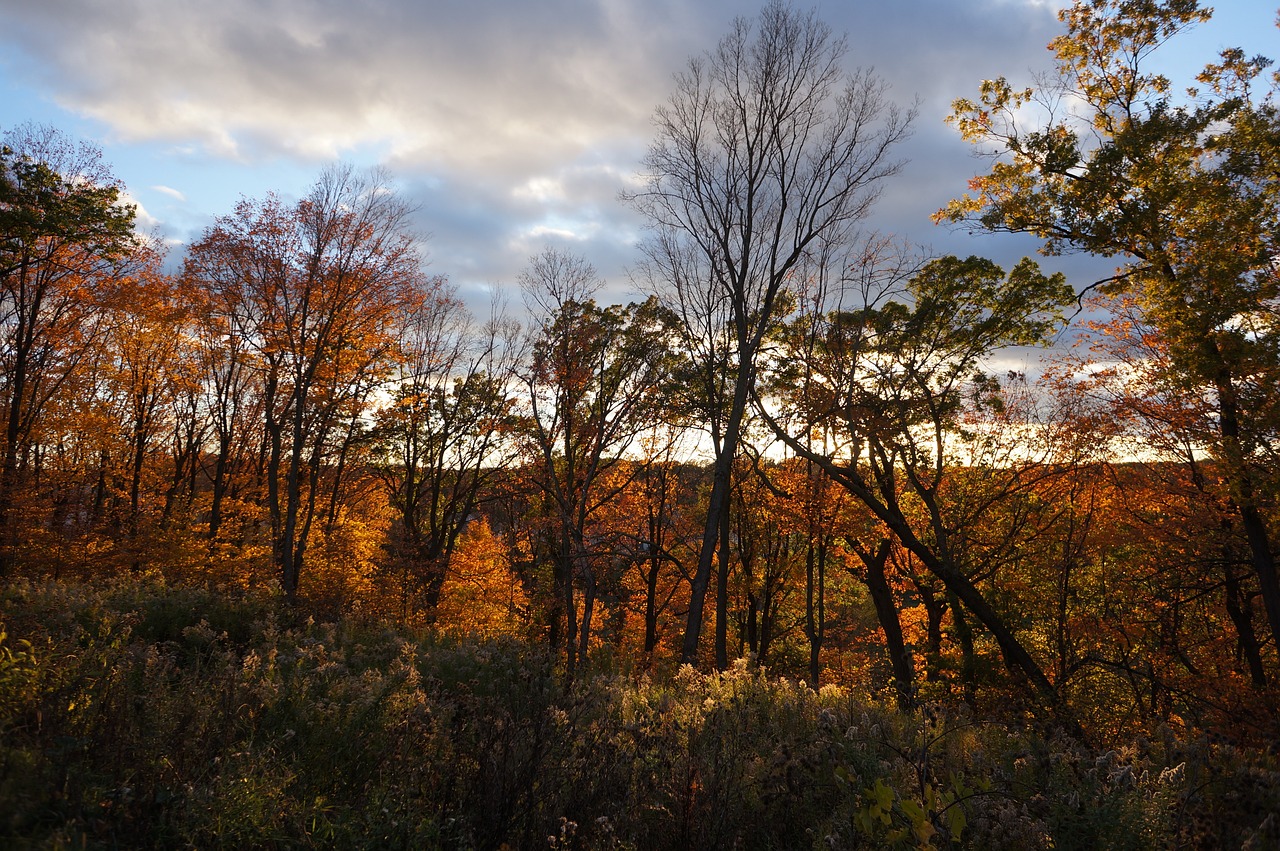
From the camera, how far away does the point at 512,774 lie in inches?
162

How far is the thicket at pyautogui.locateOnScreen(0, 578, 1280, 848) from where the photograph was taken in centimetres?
322

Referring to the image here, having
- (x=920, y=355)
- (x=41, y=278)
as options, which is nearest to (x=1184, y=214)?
(x=920, y=355)

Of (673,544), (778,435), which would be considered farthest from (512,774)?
(673,544)

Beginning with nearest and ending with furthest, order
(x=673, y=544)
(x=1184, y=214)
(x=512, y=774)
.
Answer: (x=512, y=774)
(x=1184, y=214)
(x=673, y=544)

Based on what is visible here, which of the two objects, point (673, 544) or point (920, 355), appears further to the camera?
point (673, 544)

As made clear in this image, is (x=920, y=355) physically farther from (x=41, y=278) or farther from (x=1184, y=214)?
(x=41, y=278)

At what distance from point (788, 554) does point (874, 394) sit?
11098 millimetres

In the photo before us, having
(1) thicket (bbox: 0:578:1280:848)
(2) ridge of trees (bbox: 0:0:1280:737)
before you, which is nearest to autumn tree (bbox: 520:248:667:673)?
(2) ridge of trees (bbox: 0:0:1280:737)

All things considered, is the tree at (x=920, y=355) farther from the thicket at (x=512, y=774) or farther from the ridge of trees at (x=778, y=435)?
the thicket at (x=512, y=774)

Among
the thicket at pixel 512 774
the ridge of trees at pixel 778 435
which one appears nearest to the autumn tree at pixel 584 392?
the ridge of trees at pixel 778 435

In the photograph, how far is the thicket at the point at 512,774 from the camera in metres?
3.22

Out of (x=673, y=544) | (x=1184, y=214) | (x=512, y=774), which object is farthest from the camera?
(x=673, y=544)

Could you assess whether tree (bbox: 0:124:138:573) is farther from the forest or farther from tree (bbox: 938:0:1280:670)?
tree (bbox: 938:0:1280:670)

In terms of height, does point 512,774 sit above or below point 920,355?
below
